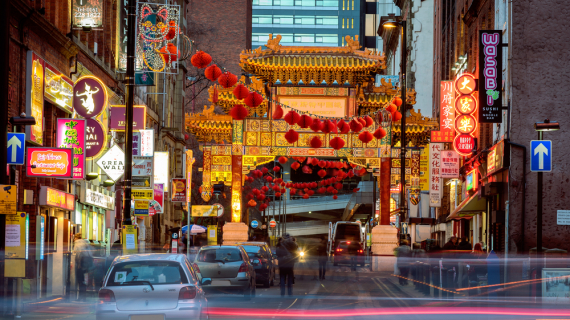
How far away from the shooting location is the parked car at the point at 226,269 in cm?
2016

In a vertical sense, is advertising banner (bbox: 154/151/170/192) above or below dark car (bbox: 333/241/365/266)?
above

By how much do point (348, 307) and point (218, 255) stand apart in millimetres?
4093

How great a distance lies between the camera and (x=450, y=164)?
39.7m

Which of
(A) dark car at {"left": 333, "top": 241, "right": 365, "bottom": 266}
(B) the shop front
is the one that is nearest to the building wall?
(A) dark car at {"left": 333, "top": 241, "right": 365, "bottom": 266}

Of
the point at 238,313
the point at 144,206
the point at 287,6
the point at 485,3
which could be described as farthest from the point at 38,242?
the point at 287,6

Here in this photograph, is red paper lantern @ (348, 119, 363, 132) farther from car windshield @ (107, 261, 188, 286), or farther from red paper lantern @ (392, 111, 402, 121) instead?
car windshield @ (107, 261, 188, 286)

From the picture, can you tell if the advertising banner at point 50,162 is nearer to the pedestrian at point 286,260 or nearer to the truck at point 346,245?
the pedestrian at point 286,260

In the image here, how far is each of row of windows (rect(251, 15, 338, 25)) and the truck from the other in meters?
111

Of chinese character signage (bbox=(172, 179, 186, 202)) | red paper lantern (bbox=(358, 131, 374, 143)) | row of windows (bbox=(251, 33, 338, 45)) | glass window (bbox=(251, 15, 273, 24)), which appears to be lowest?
chinese character signage (bbox=(172, 179, 186, 202))

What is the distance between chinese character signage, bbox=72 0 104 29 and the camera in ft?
94.0

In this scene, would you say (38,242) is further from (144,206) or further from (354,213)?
(354,213)

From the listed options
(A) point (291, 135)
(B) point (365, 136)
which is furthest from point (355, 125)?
(A) point (291, 135)

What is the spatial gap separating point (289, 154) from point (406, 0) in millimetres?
39341

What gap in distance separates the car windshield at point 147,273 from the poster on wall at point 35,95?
12.8m
